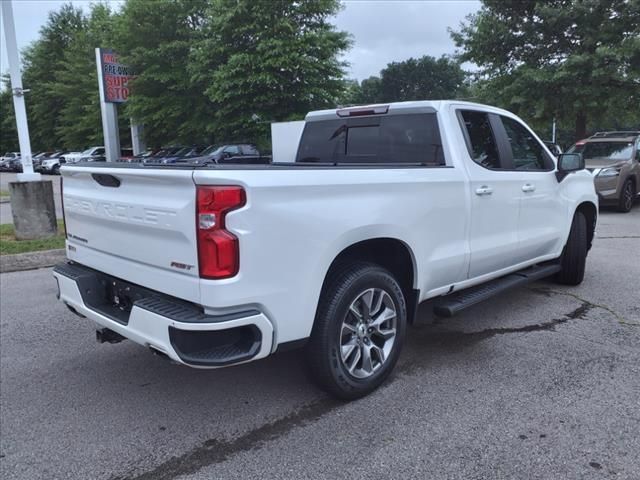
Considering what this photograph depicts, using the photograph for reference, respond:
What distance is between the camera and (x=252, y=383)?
12.2ft

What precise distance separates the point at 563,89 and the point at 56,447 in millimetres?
16503

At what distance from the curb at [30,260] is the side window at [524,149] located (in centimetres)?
594

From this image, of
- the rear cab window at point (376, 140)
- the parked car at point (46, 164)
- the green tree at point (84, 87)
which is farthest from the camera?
the parked car at point (46, 164)

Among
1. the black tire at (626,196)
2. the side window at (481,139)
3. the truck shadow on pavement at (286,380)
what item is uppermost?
the side window at (481,139)

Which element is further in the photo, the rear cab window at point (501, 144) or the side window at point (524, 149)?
the side window at point (524, 149)

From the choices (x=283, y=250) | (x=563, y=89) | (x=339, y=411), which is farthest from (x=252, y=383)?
(x=563, y=89)

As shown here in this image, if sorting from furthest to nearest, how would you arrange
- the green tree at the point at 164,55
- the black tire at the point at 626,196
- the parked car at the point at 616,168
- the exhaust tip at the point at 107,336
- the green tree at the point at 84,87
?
the green tree at the point at 84,87 → the green tree at the point at 164,55 → the black tire at the point at 626,196 → the parked car at the point at 616,168 → the exhaust tip at the point at 107,336

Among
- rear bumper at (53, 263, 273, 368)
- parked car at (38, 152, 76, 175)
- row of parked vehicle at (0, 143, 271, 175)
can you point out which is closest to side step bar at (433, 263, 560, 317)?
rear bumper at (53, 263, 273, 368)

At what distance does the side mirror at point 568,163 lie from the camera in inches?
201

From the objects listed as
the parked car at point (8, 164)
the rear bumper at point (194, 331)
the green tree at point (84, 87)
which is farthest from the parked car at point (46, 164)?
the rear bumper at point (194, 331)

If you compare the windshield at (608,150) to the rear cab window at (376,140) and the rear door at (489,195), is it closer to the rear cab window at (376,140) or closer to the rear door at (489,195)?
the rear door at (489,195)

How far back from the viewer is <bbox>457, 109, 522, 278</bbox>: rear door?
4113mm

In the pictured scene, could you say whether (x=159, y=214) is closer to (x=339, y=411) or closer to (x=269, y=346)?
(x=269, y=346)

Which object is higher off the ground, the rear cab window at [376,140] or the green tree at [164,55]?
the green tree at [164,55]
